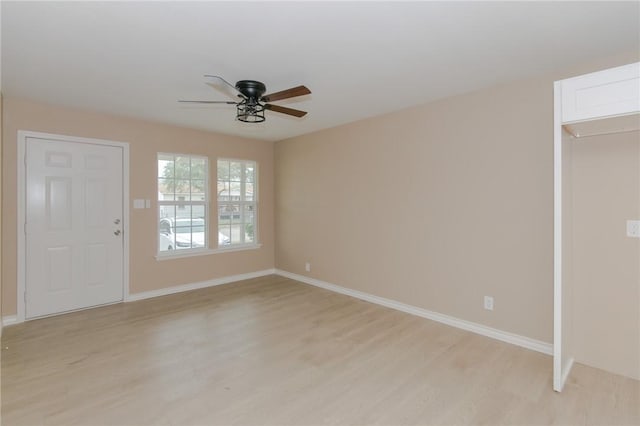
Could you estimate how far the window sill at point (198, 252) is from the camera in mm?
4653

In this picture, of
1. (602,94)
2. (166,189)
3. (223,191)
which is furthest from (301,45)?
(223,191)

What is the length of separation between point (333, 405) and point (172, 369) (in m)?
1.36

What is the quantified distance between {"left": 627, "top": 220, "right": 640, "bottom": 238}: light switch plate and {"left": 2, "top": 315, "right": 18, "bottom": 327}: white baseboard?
5.94 m

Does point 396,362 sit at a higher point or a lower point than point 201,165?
lower

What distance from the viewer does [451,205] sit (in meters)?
3.46

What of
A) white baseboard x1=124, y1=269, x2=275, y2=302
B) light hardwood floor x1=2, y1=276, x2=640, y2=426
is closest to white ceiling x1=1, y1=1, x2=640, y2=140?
light hardwood floor x1=2, y1=276, x2=640, y2=426

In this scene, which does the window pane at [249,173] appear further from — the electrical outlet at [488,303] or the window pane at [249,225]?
the electrical outlet at [488,303]

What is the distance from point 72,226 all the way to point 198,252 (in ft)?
5.32

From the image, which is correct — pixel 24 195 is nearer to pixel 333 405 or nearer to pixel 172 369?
pixel 172 369

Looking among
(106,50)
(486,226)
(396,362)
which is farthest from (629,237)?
(106,50)

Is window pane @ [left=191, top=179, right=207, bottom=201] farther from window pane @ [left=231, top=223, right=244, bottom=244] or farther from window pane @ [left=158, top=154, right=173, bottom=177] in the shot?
window pane @ [left=231, top=223, right=244, bottom=244]

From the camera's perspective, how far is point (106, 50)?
2.39 m

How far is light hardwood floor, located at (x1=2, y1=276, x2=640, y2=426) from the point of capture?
2041mm

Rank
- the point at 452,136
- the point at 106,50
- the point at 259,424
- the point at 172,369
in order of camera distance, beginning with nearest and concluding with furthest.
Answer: the point at 259,424 → the point at 106,50 → the point at 172,369 → the point at 452,136
